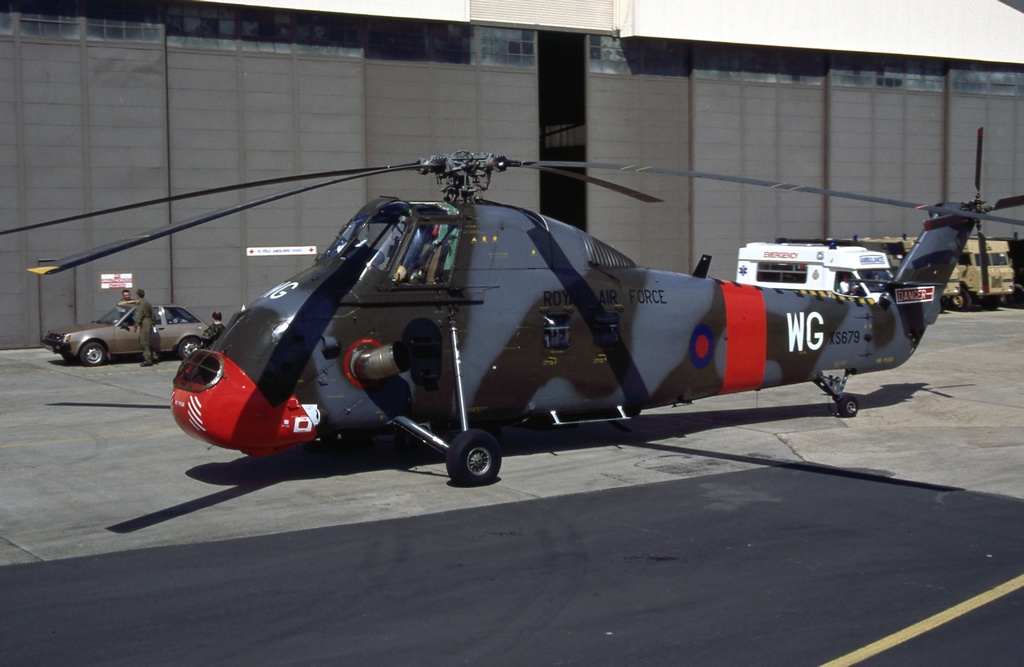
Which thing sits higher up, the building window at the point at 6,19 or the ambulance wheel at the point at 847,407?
the building window at the point at 6,19

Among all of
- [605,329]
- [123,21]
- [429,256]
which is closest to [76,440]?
[429,256]

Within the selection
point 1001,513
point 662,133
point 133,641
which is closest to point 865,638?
point 1001,513

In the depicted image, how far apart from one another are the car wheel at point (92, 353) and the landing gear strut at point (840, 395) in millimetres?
16645

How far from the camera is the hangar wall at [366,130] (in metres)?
28.3

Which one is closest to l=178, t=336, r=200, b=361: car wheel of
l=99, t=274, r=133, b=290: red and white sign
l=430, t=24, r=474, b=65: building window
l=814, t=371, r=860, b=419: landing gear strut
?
l=99, t=274, r=133, b=290: red and white sign

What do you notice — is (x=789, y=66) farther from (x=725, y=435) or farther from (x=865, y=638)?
(x=865, y=638)

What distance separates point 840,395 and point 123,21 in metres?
21.6

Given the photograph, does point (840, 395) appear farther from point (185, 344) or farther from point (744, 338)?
point (185, 344)

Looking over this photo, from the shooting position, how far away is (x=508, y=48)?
33094 millimetres

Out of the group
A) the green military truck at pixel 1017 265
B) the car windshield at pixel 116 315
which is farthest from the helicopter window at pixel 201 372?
the green military truck at pixel 1017 265

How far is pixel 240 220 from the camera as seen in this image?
3038 cm

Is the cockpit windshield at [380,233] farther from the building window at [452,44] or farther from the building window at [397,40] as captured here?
the building window at [452,44]

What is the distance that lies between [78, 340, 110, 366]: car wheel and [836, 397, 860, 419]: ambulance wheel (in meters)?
16.9

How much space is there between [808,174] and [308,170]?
18.0m
